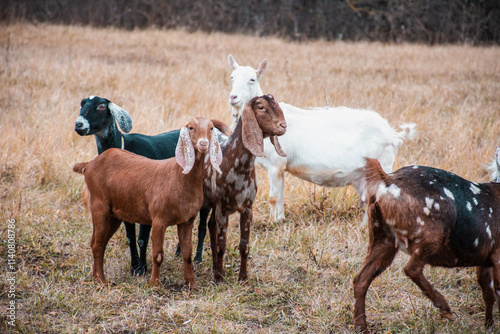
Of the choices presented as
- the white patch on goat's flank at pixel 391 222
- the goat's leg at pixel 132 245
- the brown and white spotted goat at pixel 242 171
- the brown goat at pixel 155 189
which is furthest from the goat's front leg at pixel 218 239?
the white patch on goat's flank at pixel 391 222

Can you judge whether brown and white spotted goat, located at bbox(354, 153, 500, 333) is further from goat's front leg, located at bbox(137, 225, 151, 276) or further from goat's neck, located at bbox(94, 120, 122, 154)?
goat's neck, located at bbox(94, 120, 122, 154)

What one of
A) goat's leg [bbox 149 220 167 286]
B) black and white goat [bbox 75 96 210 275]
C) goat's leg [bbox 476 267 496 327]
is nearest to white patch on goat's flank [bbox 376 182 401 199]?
goat's leg [bbox 476 267 496 327]

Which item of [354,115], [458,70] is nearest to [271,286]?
[354,115]

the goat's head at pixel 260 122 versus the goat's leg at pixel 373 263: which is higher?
the goat's head at pixel 260 122

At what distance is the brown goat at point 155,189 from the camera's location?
3184 mm

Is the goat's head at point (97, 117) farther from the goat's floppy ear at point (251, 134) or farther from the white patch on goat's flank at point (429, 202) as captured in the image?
the white patch on goat's flank at point (429, 202)

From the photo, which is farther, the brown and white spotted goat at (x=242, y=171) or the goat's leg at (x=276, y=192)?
the goat's leg at (x=276, y=192)

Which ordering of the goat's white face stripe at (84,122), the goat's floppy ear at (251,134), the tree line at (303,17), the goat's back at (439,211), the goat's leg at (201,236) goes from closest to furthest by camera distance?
the goat's back at (439,211) < the goat's floppy ear at (251,134) < the goat's white face stripe at (84,122) < the goat's leg at (201,236) < the tree line at (303,17)

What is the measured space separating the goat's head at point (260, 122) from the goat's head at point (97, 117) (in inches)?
45.9

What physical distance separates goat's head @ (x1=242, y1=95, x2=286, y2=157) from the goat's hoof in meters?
1.41

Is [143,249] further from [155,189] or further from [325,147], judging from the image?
[325,147]

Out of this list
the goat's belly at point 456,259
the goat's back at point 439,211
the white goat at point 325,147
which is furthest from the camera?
the white goat at point 325,147

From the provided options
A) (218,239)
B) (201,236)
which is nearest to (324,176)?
(201,236)

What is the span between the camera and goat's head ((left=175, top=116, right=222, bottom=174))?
3.09 metres
